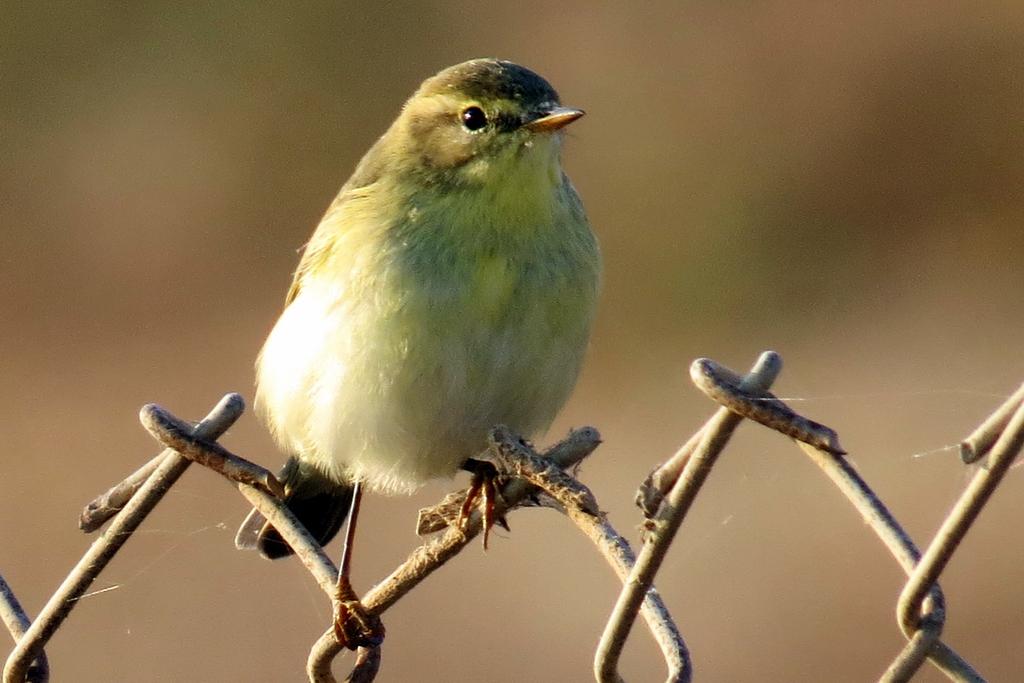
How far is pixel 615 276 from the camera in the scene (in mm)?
11695

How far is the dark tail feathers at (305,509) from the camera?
454 cm

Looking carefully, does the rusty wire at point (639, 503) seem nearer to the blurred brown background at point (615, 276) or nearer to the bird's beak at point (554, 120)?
the bird's beak at point (554, 120)

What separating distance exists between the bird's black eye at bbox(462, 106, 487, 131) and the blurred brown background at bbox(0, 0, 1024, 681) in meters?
2.79

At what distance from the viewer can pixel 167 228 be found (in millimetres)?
13461

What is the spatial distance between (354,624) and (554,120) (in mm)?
1634

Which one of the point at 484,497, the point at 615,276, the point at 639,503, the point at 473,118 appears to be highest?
the point at 473,118

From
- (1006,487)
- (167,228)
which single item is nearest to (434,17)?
(167,228)

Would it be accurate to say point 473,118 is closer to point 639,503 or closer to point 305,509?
point 305,509

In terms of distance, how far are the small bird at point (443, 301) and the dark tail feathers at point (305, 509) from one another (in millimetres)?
13

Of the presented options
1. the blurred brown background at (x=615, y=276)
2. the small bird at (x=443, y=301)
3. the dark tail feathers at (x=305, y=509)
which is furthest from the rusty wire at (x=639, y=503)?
the blurred brown background at (x=615, y=276)

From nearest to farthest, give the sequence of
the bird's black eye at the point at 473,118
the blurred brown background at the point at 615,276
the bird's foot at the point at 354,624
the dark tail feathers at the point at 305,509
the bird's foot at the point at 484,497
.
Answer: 1. the bird's foot at the point at 484,497
2. the bird's foot at the point at 354,624
3. the bird's black eye at the point at 473,118
4. the dark tail feathers at the point at 305,509
5. the blurred brown background at the point at 615,276

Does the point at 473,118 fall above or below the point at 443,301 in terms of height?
above

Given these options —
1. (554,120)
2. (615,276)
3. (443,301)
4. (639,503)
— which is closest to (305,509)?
(443,301)

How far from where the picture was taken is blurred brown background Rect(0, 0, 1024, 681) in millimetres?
7945
